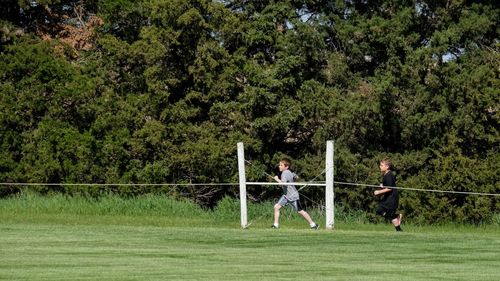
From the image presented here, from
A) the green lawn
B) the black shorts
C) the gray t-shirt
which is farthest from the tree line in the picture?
the green lawn

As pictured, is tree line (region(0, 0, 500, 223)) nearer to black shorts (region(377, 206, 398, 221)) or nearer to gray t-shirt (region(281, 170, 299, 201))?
gray t-shirt (region(281, 170, 299, 201))

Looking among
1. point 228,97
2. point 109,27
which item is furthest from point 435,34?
point 109,27

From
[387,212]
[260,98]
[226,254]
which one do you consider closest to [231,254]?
[226,254]

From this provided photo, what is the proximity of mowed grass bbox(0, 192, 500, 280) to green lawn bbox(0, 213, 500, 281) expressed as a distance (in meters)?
0.01

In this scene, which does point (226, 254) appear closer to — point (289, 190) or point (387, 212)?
point (387, 212)

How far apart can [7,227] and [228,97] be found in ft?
44.4

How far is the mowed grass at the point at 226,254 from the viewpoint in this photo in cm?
1416

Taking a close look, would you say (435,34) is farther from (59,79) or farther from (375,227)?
(59,79)

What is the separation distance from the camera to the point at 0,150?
120 ft

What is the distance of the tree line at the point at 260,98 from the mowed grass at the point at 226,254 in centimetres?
854

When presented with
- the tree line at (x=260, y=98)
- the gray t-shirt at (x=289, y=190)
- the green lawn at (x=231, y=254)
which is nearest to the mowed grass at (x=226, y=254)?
the green lawn at (x=231, y=254)

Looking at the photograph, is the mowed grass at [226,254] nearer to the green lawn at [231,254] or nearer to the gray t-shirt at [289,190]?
the green lawn at [231,254]

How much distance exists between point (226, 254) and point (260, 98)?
18648 mm

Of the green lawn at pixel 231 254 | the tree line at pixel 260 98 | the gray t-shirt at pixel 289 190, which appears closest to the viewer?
the green lawn at pixel 231 254
